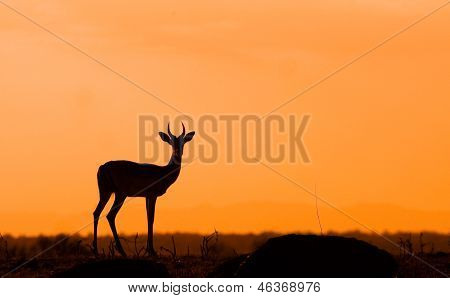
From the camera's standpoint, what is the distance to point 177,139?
2283 centimetres

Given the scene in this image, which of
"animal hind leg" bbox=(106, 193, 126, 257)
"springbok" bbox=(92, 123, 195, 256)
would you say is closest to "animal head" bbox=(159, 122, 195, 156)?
"springbok" bbox=(92, 123, 195, 256)

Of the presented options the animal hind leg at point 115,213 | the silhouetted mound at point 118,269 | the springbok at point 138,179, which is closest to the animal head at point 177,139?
the springbok at point 138,179

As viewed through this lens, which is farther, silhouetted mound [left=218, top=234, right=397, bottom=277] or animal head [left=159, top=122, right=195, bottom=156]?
animal head [left=159, top=122, right=195, bottom=156]

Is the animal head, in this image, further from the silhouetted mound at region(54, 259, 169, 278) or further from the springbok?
the silhouetted mound at region(54, 259, 169, 278)

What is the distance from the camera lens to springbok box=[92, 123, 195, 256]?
22797mm

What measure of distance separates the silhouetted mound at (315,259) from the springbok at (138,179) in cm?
751

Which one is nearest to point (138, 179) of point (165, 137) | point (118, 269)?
point (165, 137)

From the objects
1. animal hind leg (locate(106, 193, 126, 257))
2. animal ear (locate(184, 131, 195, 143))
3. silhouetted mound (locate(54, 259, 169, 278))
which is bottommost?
silhouetted mound (locate(54, 259, 169, 278))

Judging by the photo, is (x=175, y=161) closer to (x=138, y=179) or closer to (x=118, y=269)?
(x=138, y=179)

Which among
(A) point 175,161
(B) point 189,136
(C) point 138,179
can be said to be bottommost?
(C) point 138,179

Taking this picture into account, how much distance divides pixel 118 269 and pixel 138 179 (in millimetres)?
7769

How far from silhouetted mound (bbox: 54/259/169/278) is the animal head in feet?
24.6
